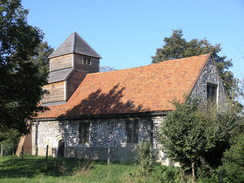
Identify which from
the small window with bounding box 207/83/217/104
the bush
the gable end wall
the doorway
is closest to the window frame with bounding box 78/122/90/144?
the doorway

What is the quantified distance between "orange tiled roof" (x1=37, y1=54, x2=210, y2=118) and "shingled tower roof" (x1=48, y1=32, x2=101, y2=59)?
3609mm

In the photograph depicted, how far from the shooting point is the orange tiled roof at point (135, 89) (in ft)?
74.1

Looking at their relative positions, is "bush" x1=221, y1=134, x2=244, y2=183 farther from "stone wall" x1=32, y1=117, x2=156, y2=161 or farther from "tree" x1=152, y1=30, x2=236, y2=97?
"tree" x1=152, y1=30, x2=236, y2=97

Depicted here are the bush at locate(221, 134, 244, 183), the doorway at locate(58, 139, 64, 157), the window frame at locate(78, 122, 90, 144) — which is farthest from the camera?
the doorway at locate(58, 139, 64, 157)

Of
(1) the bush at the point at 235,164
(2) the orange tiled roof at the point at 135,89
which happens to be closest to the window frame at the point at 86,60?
(2) the orange tiled roof at the point at 135,89

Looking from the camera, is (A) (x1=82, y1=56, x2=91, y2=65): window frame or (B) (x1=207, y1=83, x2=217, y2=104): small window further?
(A) (x1=82, y1=56, x2=91, y2=65): window frame

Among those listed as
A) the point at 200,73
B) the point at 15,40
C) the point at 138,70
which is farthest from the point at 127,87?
the point at 15,40

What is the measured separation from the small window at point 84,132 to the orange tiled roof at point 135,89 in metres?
1.00

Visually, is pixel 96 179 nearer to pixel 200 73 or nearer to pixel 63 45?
pixel 200 73

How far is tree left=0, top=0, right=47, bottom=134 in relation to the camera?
56.4ft

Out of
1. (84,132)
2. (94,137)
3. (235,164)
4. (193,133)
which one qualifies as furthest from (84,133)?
(235,164)

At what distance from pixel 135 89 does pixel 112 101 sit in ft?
6.49

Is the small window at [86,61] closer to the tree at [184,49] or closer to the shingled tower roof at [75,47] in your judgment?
the shingled tower roof at [75,47]

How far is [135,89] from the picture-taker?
990 inches
